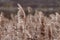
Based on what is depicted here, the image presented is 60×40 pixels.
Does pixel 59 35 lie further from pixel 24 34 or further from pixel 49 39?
pixel 24 34

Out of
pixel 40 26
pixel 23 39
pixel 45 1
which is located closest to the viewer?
pixel 23 39

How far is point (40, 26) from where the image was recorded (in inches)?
102

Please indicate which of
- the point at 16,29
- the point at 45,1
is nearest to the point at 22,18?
the point at 16,29

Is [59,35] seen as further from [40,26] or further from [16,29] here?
[16,29]

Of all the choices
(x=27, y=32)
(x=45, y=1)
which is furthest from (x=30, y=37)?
(x=45, y=1)

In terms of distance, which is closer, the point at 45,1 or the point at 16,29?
the point at 16,29

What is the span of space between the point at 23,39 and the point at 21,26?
0.14 metres

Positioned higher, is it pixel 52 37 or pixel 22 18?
pixel 22 18

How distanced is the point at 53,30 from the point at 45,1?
12622 mm

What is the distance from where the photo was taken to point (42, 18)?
8.68 feet

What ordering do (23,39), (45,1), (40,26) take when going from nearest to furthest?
(23,39) → (40,26) → (45,1)

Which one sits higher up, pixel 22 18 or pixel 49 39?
pixel 22 18

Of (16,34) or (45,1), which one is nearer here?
(16,34)

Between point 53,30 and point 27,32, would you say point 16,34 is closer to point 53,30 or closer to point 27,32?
point 27,32
